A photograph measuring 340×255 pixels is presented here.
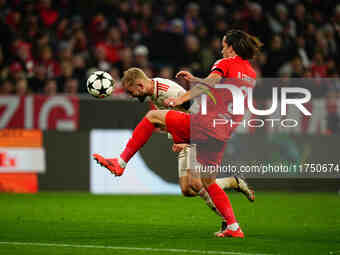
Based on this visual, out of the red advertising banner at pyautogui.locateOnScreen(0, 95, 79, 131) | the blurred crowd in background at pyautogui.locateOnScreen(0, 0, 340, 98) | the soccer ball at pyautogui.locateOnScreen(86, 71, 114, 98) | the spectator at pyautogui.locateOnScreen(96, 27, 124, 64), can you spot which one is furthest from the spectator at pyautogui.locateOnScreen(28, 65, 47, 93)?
the soccer ball at pyautogui.locateOnScreen(86, 71, 114, 98)

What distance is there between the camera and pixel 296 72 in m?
14.5

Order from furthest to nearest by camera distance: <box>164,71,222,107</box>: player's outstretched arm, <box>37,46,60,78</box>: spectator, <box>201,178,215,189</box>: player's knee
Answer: <box>37,46,60,78</box>: spectator, <box>201,178,215,189</box>: player's knee, <box>164,71,222,107</box>: player's outstretched arm

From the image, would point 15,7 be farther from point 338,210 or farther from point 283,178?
point 338,210

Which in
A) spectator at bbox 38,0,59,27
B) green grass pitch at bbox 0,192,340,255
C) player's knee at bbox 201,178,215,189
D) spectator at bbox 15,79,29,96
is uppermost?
spectator at bbox 38,0,59,27

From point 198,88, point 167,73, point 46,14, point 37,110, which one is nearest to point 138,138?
point 198,88

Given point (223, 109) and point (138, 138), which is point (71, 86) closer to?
point (138, 138)

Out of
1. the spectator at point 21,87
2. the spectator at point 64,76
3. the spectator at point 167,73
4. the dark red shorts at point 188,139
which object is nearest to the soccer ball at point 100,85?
the dark red shorts at point 188,139

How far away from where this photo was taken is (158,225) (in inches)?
361

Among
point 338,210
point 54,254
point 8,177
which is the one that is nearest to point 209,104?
point 54,254

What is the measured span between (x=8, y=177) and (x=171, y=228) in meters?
5.70

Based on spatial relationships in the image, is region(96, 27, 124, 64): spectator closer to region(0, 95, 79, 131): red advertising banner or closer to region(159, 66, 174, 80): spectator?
region(159, 66, 174, 80): spectator

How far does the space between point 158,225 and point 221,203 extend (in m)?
1.48

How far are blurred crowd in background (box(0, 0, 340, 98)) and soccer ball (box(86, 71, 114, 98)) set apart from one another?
4.74 meters

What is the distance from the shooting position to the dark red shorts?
25.2 ft
